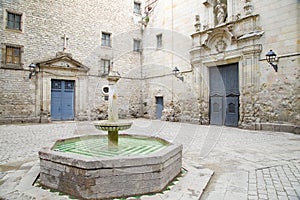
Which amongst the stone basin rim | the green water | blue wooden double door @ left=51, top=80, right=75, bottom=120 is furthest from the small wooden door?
the stone basin rim

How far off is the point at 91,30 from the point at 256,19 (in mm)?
9759

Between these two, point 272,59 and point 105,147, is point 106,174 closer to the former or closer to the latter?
point 105,147

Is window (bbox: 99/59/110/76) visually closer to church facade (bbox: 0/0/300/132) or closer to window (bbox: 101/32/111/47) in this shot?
church facade (bbox: 0/0/300/132)

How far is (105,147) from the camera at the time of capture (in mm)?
3914

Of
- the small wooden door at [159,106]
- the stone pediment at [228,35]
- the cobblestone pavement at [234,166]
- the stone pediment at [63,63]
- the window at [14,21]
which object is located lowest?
the cobblestone pavement at [234,166]

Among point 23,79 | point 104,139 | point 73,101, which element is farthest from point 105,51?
point 104,139

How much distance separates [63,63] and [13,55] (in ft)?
8.25

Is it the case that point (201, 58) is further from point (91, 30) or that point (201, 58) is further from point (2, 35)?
point (2, 35)

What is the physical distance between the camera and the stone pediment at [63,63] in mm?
11609

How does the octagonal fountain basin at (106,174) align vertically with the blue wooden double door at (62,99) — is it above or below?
below

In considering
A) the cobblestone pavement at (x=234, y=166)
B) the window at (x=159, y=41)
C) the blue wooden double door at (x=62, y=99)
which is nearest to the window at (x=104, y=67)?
the blue wooden double door at (x=62, y=99)

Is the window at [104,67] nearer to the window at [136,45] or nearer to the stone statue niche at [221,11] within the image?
the window at [136,45]

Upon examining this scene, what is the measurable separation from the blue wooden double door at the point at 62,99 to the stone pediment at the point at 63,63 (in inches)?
36.0

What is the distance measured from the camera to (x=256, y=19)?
28.6ft
